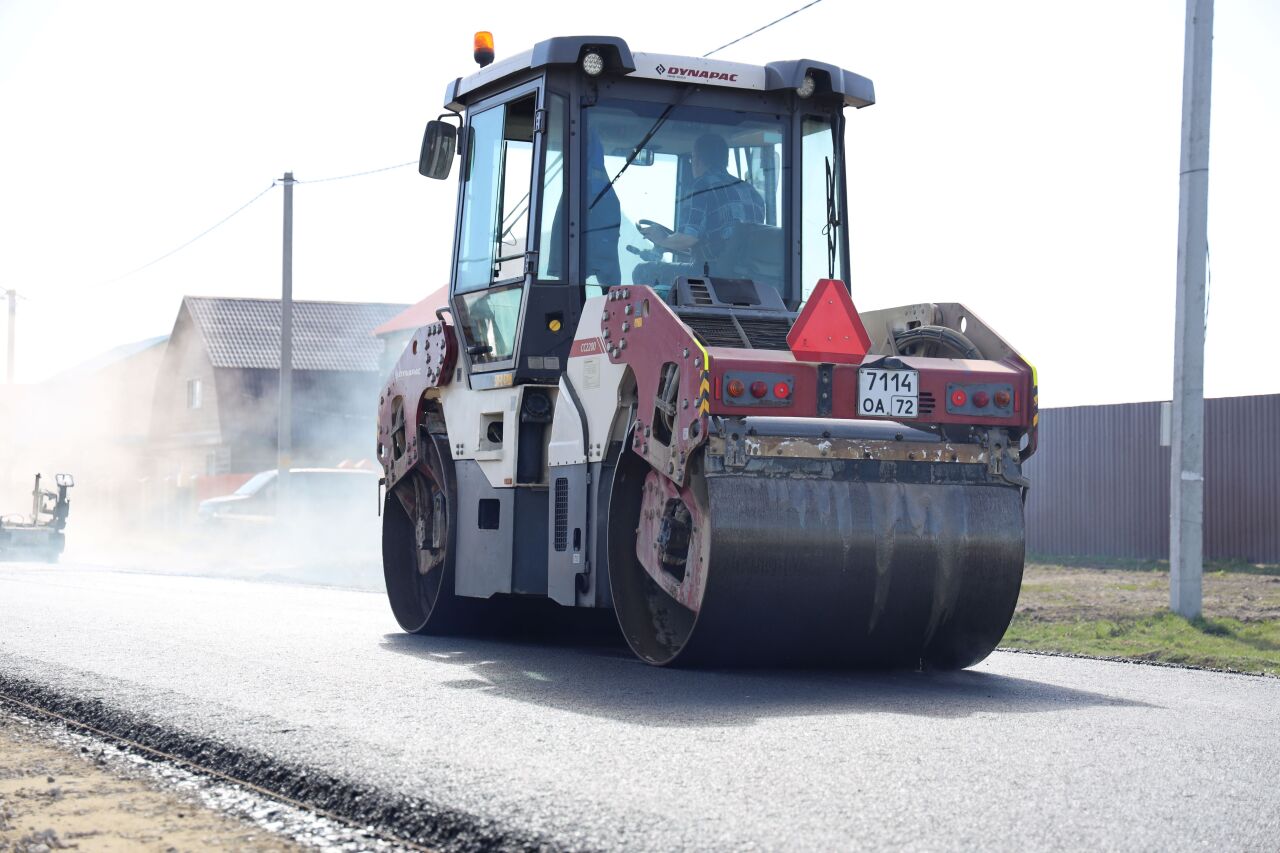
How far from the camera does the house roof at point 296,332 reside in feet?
171

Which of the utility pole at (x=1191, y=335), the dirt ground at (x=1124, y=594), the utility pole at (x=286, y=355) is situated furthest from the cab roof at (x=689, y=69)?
the utility pole at (x=286, y=355)

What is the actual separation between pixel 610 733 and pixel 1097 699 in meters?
2.52

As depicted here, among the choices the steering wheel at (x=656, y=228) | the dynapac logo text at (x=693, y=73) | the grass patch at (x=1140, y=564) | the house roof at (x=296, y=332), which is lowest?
the grass patch at (x=1140, y=564)

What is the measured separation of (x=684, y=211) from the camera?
9.55m

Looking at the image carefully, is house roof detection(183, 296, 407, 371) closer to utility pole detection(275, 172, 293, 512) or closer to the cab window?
utility pole detection(275, 172, 293, 512)

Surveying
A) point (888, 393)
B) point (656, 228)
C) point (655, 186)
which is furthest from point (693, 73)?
point (888, 393)

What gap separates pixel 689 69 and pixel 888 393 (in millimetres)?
2733

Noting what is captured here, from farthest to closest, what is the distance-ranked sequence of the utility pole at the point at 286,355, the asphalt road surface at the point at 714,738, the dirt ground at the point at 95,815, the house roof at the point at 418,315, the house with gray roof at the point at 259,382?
the house with gray roof at the point at 259,382
the house roof at the point at 418,315
the utility pole at the point at 286,355
the dirt ground at the point at 95,815
the asphalt road surface at the point at 714,738

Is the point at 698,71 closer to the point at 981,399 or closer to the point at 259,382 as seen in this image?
the point at 981,399

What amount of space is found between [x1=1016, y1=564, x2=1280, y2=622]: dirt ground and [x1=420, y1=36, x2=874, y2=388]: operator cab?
17.8ft

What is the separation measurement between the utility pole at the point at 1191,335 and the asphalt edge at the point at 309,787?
899 centimetres

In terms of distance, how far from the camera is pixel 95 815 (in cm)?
513

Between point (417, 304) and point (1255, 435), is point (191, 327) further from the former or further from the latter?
point (1255, 435)

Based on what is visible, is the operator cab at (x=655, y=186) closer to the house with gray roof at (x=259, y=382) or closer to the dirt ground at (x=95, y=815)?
the dirt ground at (x=95, y=815)
